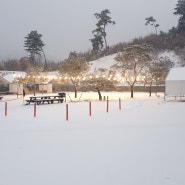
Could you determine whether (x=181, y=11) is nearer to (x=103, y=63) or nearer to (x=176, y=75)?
(x=103, y=63)

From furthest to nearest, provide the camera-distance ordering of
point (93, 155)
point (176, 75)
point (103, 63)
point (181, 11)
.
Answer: point (103, 63), point (181, 11), point (176, 75), point (93, 155)

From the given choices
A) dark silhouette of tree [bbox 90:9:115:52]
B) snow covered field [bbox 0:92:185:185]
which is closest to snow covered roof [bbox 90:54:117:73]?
dark silhouette of tree [bbox 90:9:115:52]

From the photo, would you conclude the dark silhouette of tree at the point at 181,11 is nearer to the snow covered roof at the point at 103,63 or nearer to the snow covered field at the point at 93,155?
the snow covered roof at the point at 103,63

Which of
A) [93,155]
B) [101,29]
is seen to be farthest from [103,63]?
[93,155]

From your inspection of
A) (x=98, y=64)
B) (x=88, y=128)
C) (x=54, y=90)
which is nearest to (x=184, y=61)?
(x=98, y=64)

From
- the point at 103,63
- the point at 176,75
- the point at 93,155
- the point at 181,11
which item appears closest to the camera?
the point at 93,155

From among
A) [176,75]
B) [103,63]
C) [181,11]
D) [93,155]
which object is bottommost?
[93,155]

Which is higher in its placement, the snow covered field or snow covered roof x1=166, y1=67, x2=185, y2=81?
snow covered roof x1=166, y1=67, x2=185, y2=81

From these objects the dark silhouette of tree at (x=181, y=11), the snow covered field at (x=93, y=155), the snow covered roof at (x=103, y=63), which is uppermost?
the dark silhouette of tree at (x=181, y=11)

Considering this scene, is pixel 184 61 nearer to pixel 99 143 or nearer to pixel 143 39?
pixel 143 39

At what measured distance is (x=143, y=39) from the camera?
72312 millimetres

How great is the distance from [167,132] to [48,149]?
16.4 ft

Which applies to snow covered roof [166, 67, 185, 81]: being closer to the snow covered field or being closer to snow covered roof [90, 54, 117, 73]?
the snow covered field

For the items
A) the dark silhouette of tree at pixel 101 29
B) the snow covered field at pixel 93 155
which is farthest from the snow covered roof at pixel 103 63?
the snow covered field at pixel 93 155
